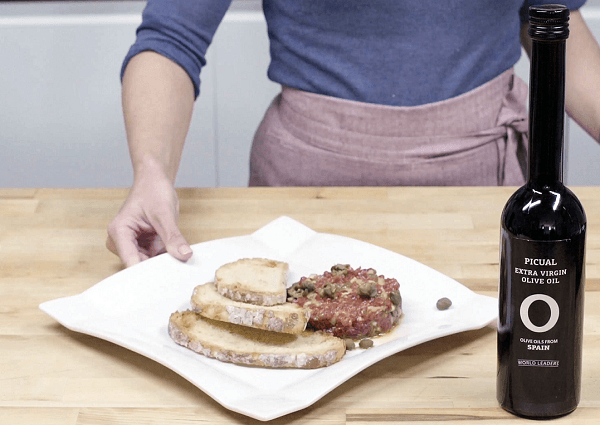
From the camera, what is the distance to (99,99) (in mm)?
2686

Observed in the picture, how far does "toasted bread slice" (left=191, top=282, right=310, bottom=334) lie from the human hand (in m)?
0.20

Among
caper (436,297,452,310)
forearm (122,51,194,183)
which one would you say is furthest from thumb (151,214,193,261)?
caper (436,297,452,310)

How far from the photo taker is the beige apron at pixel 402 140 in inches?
65.9

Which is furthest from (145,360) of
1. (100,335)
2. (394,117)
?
(394,117)

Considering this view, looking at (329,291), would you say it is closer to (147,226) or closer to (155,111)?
(147,226)

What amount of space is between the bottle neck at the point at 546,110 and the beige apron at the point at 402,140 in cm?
97

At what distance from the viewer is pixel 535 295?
711 millimetres

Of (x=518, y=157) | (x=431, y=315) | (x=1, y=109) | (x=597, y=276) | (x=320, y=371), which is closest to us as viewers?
(x=320, y=371)

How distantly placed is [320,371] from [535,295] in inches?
10.3

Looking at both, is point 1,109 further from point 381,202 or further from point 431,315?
point 431,315

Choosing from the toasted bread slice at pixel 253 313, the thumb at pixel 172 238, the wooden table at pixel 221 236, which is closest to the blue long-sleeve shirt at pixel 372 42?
the wooden table at pixel 221 236

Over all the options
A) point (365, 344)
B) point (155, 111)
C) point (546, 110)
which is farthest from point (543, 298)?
point (155, 111)

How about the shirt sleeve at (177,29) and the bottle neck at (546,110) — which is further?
the shirt sleeve at (177,29)

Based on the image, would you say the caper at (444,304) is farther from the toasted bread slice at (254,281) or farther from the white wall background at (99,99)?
the white wall background at (99,99)
